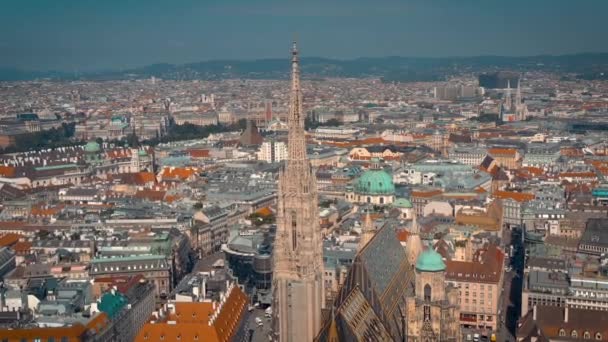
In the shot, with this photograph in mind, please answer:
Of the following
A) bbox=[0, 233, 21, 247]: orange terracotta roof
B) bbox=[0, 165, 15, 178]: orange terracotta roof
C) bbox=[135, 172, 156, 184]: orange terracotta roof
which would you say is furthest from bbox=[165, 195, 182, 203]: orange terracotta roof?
bbox=[0, 165, 15, 178]: orange terracotta roof

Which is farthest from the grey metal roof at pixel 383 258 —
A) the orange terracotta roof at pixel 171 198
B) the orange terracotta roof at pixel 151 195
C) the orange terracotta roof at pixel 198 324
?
the orange terracotta roof at pixel 151 195

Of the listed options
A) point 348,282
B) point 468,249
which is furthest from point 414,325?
point 468,249

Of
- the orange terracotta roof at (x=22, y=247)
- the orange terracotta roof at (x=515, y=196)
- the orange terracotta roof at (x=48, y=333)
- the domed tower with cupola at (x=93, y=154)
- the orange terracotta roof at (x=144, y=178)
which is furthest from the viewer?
the domed tower with cupola at (x=93, y=154)

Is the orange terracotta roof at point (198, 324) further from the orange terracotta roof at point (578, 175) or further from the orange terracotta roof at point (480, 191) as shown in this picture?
the orange terracotta roof at point (578, 175)

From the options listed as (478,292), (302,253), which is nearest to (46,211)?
(478,292)

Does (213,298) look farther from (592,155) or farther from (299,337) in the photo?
(592,155)

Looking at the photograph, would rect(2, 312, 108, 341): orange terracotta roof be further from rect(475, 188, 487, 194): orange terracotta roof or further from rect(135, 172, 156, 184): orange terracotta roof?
rect(135, 172, 156, 184): orange terracotta roof
